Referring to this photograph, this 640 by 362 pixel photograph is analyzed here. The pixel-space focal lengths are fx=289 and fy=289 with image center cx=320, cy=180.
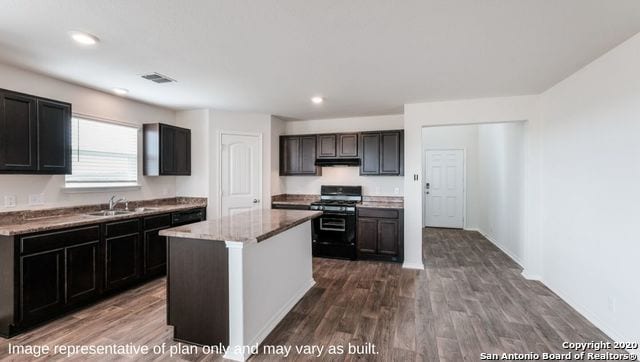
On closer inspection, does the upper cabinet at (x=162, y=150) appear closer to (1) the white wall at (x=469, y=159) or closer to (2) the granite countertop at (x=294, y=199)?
(2) the granite countertop at (x=294, y=199)

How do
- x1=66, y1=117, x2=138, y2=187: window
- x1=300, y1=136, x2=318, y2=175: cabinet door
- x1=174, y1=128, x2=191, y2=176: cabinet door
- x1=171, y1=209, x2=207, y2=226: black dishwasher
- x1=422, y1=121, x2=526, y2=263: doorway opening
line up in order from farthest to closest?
1. x1=300, y1=136, x2=318, y2=175: cabinet door
2. x1=422, y1=121, x2=526, y2=263: doorway opening
3. x1=174, y1=128, x2=191, y2=176: cabinet door
4. x1=171, y1=209, x2=207, y2=226: black dishwasher
5. x1=66, y1=117, x2=138, y2=187: window

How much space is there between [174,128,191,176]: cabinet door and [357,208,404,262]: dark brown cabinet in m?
2.90

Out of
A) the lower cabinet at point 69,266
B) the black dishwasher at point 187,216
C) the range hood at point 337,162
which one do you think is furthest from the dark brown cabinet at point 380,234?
the lower cabinet at point 69,266

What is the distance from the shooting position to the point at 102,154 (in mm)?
3805

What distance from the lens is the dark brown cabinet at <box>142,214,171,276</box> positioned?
364 cm

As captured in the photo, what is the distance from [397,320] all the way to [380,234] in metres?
1.94

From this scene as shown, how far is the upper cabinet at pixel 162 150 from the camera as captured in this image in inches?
166

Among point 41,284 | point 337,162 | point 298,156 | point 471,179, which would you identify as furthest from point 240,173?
point 471,179

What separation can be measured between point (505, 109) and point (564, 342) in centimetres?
287

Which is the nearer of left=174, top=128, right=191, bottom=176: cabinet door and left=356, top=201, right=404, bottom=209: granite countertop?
left=174, top=128, right=191, bottom=176: cabinet door

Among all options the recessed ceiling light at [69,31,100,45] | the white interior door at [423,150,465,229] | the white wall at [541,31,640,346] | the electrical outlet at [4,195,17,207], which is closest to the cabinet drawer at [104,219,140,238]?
the electrical outlet at [4,195,17,207]

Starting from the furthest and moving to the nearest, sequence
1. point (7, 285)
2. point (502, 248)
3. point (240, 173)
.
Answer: point (502, 248) < point (240, 173) < point (7, 285)

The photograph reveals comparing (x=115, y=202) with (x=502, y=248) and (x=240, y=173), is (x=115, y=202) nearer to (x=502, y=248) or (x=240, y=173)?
(x=240, y=173)

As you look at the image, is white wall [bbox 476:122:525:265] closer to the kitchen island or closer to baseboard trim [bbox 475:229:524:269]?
baseboard trim [bbox 475:229:524:269]
